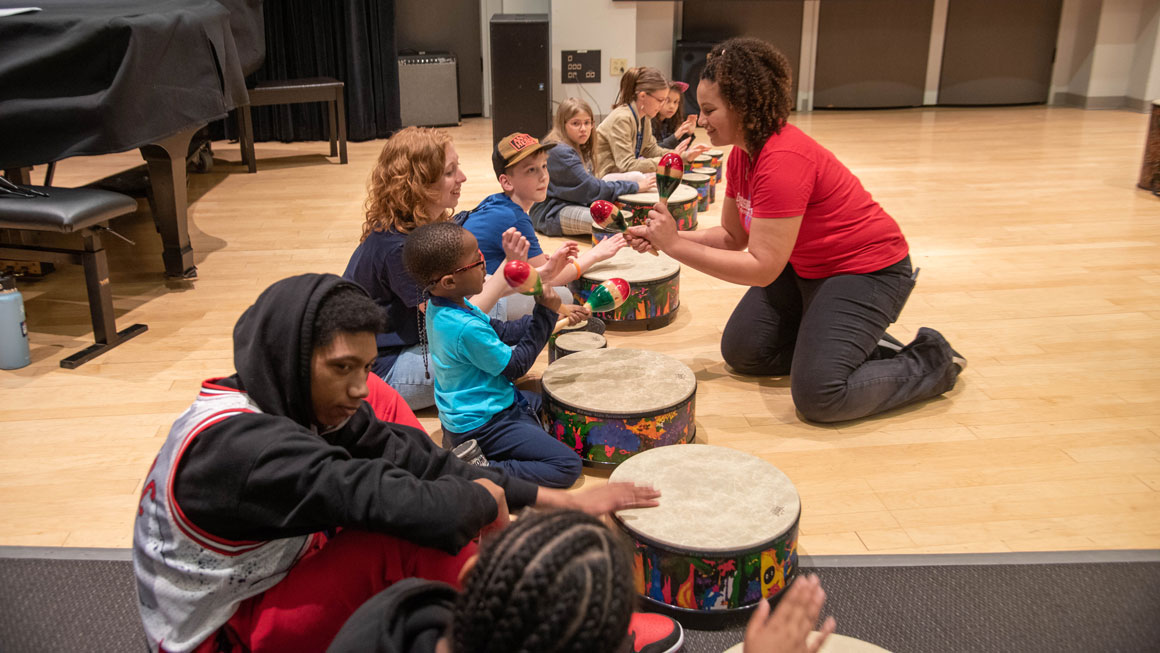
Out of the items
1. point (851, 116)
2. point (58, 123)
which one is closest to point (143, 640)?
point (58, 123)

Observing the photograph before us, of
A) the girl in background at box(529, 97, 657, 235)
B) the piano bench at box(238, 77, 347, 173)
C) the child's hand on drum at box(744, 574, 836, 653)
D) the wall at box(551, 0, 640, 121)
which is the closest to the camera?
the child's hand on drum at box(744, 574, 836, 653)

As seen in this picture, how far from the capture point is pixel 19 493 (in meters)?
2.67

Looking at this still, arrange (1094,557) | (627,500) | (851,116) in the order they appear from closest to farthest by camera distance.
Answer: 1. (627,500)
2. (1094,557)
3. (851,116)

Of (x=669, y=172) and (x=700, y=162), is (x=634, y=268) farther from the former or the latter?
(x=700, y=162)

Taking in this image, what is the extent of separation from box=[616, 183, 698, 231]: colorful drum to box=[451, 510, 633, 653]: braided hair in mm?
3374

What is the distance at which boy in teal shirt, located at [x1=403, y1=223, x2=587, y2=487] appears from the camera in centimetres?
245

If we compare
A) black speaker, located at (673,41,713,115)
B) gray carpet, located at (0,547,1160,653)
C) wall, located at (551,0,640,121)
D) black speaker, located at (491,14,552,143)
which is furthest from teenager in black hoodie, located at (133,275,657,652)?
black speaker, located at (673,41,713,115)

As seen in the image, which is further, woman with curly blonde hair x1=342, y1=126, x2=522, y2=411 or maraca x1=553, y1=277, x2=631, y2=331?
maraca x1=553, y1=277, x2=631, y2=331

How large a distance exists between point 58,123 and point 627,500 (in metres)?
2.86

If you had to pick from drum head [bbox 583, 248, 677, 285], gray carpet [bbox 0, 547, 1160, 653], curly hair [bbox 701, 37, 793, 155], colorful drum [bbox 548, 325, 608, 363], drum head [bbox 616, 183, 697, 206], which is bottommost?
gray carpet [bbox 0, 547, 1160, 653]

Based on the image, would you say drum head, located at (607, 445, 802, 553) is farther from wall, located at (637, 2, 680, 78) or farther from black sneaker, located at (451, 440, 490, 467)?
wall, located at (637, 2, 680, 78)

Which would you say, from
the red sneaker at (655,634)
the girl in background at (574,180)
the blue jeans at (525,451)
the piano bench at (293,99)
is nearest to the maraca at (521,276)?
the blue jeans at (525,451)

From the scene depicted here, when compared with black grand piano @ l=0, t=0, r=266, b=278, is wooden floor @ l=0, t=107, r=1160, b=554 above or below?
below

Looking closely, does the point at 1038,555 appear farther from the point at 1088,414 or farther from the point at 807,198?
the point at 807,198
